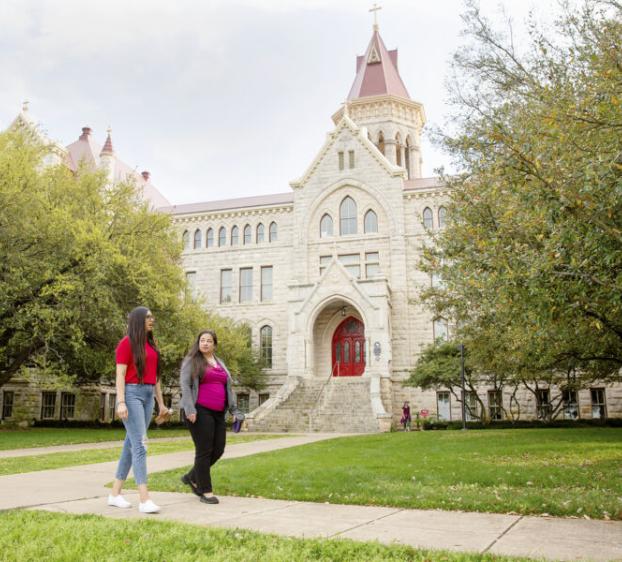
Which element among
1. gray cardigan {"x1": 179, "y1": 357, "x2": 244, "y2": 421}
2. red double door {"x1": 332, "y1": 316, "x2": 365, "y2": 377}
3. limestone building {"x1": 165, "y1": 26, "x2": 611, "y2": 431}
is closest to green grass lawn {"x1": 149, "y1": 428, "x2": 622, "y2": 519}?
gray cardigan {"x1": 179, "y1": 357, "x2": 244, "y2": 421}

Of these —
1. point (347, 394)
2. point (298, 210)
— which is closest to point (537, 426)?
point (347, 394)

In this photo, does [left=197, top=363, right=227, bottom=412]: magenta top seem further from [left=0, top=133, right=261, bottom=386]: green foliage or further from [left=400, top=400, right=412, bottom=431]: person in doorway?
[left=400, top=400, right=412, bottom=431]: person in doorway

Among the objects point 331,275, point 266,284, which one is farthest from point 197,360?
point 266,284

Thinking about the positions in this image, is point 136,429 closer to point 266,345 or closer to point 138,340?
point 138,340

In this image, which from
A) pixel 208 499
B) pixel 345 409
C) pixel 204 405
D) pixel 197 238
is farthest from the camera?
pixel 197 238

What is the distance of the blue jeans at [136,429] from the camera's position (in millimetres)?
6105

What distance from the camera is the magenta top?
673 cm

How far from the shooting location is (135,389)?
6297 millimetres

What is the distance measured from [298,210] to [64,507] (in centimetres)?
3264

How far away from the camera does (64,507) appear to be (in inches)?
241

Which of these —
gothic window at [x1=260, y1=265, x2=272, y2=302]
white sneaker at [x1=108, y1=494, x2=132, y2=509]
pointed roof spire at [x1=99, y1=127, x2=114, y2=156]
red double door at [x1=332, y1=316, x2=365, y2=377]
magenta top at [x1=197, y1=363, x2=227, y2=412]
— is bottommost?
white sneaker at [x1=108, y1=494, x2=132, y2=509]

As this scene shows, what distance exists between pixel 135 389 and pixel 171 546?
2.25 metres

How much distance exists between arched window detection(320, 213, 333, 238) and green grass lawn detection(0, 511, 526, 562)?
108 ft

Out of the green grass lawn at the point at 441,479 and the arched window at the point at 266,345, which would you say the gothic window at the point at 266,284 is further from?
the green grass lawn at the point at 441,479
